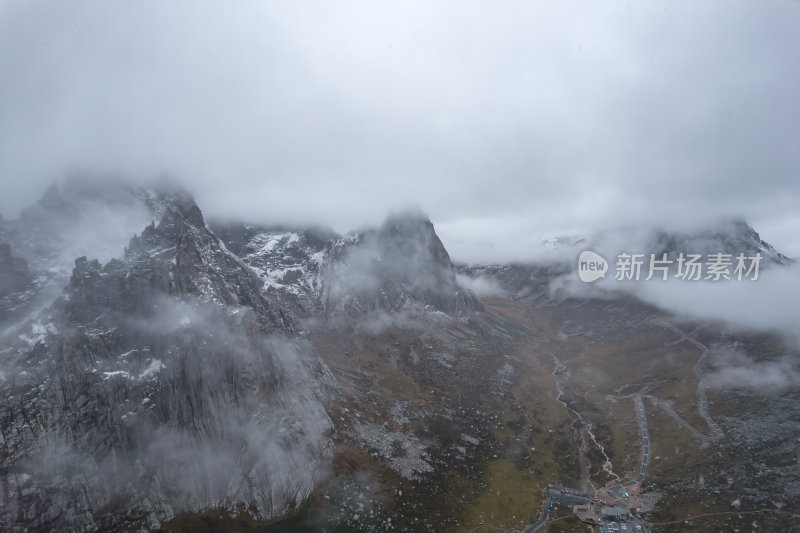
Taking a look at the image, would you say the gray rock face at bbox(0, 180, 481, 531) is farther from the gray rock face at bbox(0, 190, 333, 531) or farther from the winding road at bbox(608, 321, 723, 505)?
the winding road at bbox(608, 321, 723, 505)

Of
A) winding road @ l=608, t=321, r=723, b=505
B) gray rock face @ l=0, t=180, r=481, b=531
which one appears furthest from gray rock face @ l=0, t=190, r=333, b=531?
winding road @ l=608, t=321, r=723, b=505

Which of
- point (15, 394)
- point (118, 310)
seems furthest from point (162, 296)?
point (15, 394)

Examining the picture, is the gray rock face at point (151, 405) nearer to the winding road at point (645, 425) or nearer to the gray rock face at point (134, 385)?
the gray rock face at point (134, 385)

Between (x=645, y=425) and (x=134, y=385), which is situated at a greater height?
(x=134, y=385)

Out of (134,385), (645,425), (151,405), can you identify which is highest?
(134,385)

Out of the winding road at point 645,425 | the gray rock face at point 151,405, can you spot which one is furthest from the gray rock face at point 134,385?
the winding road at point 645,425

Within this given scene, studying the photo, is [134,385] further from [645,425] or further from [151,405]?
[645,425]

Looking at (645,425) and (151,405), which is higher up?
(151,405)

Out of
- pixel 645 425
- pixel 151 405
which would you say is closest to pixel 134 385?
pixel 151 405

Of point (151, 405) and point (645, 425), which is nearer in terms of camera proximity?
point (151, 405)
